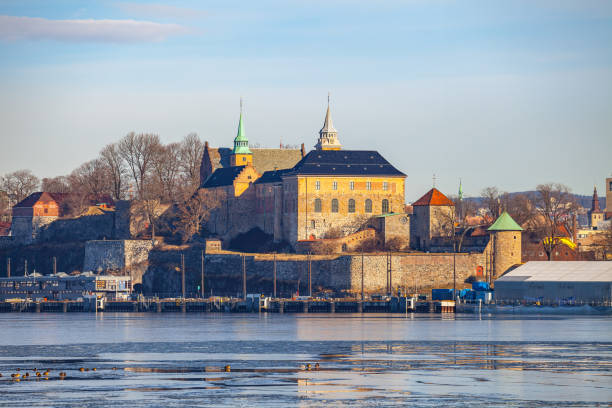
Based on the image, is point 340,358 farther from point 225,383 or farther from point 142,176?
point 142,176

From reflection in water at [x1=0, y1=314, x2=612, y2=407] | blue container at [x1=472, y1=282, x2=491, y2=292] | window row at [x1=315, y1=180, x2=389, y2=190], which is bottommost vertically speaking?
reflection in water at [x1=0, y1=314, x2=612, y2=407]

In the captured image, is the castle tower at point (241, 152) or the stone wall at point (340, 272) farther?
the castle tower at point (241, 152)

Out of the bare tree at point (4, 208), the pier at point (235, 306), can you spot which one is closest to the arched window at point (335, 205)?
the pier at point (235, 306)

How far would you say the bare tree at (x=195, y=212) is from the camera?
398ft

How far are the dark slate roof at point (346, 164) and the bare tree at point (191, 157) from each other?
21701 millimetres

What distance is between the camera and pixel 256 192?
12406 centimetres

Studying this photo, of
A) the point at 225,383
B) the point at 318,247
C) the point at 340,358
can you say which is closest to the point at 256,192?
the point at 318,247

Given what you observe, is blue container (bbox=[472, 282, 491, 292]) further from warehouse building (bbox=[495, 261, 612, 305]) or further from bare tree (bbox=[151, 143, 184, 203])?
bare tree (bbox=[151, 143, 184, 203])

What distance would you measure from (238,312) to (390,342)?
41.6 metres

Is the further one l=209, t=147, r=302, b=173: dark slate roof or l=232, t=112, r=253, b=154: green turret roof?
l=232, t=112, r=253, b=154: green turret roof

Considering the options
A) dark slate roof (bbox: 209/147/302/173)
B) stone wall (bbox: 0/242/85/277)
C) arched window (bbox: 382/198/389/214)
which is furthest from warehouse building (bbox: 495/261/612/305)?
stone wall (bbox: 0/242/85/277)

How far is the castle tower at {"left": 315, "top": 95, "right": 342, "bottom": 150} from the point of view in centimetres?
15825

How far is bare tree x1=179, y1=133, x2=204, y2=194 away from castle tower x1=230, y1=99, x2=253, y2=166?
4638mm

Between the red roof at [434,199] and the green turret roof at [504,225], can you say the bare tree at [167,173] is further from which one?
the green turret roof at [504,225]
